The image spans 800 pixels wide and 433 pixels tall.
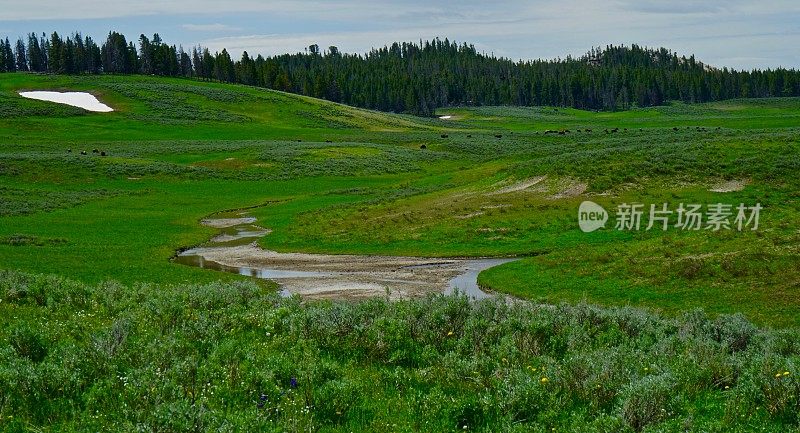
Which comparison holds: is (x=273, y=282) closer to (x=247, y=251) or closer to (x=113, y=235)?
(x=247, y=251)

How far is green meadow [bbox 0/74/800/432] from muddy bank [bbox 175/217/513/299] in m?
1.75

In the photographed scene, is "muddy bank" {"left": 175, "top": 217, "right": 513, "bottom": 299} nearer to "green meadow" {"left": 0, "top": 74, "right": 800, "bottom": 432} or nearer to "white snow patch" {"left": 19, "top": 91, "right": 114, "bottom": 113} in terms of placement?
"green meadow" {"left": 0, "top": 74, "right": 800, "bottom": 432}

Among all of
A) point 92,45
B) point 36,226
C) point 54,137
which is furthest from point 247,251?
point 92,45

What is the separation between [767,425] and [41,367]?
31.4ft

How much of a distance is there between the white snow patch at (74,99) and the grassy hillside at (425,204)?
2193 cm

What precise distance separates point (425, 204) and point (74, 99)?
120011 millimetres

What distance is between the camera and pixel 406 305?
17453 millimetres

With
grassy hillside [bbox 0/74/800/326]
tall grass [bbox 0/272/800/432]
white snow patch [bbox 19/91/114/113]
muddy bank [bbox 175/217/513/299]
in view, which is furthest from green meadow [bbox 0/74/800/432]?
white snow patch [bbox 19/91/114/113]

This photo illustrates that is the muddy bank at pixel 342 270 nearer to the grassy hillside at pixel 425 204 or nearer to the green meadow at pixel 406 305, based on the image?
the grassy hillside at pixel 425 204

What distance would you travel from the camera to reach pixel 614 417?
8.70 m

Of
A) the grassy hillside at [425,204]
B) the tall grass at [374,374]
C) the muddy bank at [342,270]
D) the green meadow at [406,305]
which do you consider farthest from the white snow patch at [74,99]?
the tall grass at [374,374]

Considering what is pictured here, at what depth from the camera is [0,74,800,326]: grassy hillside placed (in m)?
30.0

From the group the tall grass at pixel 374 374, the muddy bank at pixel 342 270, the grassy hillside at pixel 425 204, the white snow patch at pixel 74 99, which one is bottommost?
the muddy bank at pixel 342 270

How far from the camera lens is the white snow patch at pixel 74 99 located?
144 m
